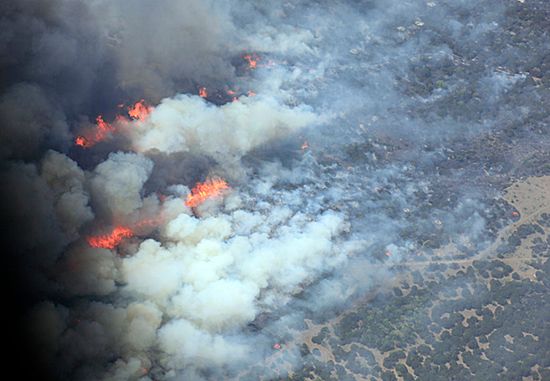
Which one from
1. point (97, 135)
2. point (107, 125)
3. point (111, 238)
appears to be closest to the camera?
→ point (111, 238)

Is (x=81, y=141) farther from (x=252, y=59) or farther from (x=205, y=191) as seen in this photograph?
(x=252, y=59)

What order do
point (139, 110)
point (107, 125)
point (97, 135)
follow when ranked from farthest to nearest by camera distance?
point (139, 110), point (107, 125), point (97, 135)

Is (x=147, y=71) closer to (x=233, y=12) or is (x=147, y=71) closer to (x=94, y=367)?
(x=233, y=12)

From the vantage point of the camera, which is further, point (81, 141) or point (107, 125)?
point (107, 125)

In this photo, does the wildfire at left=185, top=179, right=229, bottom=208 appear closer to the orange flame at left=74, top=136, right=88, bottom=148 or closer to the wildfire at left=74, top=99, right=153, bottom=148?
the wildfire at left=74, top=99, right=153, bottom=148

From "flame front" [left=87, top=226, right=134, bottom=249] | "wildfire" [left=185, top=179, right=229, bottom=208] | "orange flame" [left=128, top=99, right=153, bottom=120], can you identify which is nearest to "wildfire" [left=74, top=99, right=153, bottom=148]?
"orange flame" [left=128, top=99, right=153, bottom=120]

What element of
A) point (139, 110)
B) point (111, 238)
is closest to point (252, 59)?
point (139, 110)

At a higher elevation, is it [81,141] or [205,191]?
[81,141]
